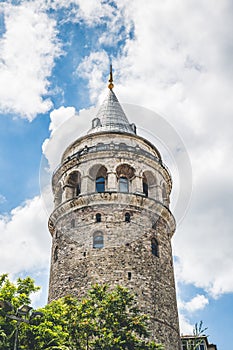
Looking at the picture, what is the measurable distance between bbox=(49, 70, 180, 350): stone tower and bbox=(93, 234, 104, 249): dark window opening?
7 centimetres

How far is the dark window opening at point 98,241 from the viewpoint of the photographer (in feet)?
88.6

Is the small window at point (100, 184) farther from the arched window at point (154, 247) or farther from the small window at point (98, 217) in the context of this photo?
the arched window at point (154, 247)

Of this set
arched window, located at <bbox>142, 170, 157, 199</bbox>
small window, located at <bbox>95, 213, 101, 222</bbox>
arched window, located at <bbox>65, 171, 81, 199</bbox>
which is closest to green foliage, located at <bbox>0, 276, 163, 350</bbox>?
small window, located at <bbox>95, 213, 101, 222</bbox>

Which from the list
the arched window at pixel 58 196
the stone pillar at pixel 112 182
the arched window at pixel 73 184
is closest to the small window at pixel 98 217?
the stone pillar at pixel 112 182

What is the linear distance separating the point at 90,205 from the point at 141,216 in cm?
346

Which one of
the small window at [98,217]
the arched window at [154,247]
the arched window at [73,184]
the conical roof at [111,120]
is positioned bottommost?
the arched window at [154,247]

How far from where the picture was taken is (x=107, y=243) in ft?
87.9

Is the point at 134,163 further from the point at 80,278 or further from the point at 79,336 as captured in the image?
the point at 79,336

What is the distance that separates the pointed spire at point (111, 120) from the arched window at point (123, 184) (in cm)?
461

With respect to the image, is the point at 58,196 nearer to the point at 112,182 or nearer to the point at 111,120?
the point at 112,182

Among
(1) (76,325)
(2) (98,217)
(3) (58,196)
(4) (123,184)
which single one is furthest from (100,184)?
(1) (76,325)

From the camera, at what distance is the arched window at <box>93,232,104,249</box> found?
27014 mm

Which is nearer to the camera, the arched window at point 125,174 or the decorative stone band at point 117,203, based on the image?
the decorative stone band at point 117,203

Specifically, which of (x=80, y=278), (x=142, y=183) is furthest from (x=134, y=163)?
(x=80, y=278)
